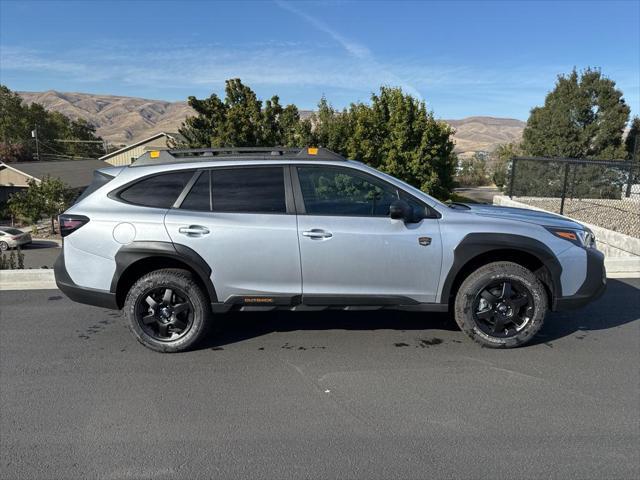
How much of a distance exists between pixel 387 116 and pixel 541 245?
80.4ft

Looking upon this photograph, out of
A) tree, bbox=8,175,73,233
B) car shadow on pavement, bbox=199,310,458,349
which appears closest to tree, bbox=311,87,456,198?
car shadow on pavement, bbox=199,310,458,349

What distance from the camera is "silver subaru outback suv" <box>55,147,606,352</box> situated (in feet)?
12.5

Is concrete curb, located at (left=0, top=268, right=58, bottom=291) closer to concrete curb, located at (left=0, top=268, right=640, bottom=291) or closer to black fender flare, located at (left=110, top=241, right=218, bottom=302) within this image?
concrete curb, located at (left=0, top=268, right=640, bottom=291)

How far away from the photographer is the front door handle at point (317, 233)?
12.5ft

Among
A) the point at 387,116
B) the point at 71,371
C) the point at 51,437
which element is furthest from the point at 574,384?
the point at 387,116

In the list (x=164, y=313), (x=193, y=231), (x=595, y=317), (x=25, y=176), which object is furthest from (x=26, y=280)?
(x=25, y=176)

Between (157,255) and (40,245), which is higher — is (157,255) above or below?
above

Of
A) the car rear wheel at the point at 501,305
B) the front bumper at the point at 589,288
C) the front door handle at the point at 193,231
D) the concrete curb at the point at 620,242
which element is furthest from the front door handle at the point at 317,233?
the concrete curb at the point at 620,242

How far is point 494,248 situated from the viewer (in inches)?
152

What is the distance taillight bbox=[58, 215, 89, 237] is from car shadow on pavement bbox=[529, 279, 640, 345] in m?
4.12

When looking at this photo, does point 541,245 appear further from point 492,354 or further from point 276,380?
point 276,380

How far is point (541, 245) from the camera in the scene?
12.7 feet

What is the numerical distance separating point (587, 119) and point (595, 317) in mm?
34690

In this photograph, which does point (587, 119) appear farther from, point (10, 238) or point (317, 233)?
point (10, 238)
